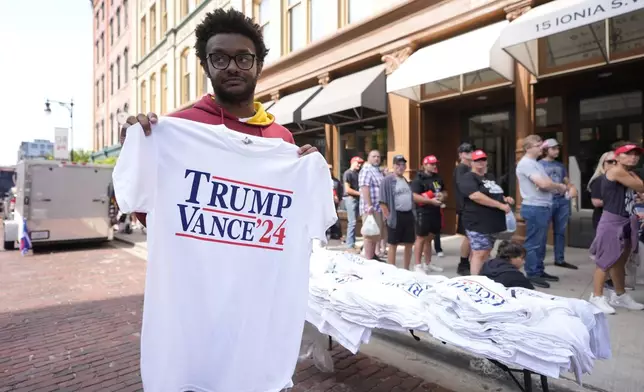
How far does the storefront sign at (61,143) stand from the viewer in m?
20.6

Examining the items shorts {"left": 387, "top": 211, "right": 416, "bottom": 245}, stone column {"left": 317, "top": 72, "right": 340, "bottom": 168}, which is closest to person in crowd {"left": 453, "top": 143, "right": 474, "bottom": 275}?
shorts {"left": 387, "top": 211, "right": 416, "bottom": 245}

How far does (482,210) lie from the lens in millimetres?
4820

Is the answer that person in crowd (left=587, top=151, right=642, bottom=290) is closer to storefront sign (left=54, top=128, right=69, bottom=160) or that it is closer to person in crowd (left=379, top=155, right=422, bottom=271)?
person in crowd (left=379, top=155, right=422, bottom=271)

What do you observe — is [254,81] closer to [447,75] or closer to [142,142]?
[142,142]

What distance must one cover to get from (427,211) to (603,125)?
178 inches

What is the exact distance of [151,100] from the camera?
2380 centimetres

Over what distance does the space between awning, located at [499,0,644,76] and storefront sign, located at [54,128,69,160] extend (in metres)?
21.6

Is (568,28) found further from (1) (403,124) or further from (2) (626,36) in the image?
(1) (403,124)

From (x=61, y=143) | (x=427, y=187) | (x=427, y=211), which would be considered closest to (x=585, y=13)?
(x=427, y=187)

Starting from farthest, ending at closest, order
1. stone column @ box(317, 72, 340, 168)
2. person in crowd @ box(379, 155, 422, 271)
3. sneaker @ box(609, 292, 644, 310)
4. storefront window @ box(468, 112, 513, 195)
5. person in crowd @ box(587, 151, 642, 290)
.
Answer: stone column @ box(317, 72, 340, 168), storefront window @ box(468, 112, 513, 195), person in crowd @ box(379, 155, 422, 271), person in crowd @ box(587, 151, 642, 290), sneaker @ box(609, 292, 644, 310)

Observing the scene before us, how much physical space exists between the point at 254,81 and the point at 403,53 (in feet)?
28.4

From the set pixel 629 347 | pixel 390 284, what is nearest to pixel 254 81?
pixel 390 284

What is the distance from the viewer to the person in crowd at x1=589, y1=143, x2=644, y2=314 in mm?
4211

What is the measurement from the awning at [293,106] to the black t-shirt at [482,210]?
7595 millimetres
